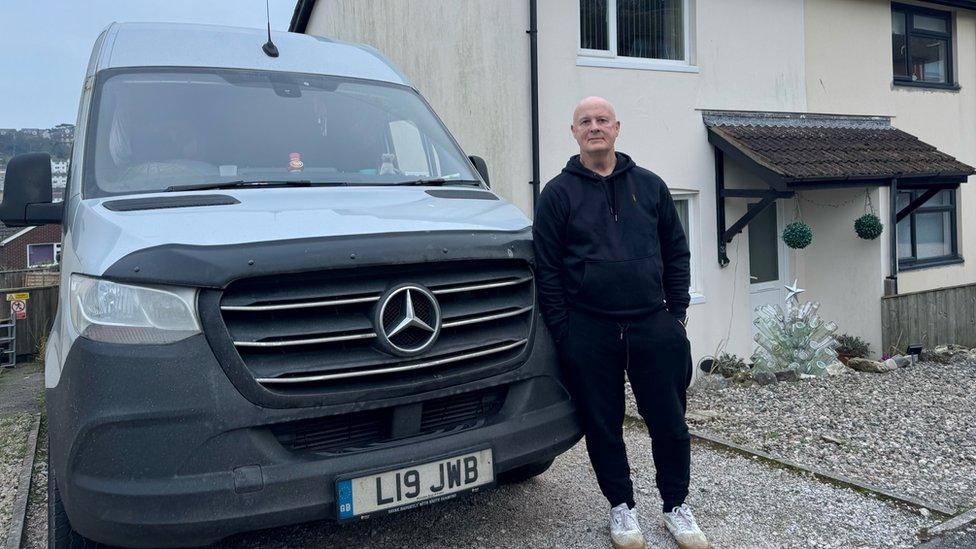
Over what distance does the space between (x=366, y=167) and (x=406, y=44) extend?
688 cm

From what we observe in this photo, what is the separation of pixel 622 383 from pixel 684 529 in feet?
2.32

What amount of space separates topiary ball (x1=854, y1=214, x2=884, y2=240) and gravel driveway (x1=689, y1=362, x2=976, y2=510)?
2828 mm

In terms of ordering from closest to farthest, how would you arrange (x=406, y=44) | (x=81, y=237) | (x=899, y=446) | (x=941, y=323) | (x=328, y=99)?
(x=81, y=237)
(x=328, y=99)
(x=899, y=446)
(x=406, y=44)
(x=941, y=323)

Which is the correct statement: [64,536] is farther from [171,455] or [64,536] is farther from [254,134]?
[254,134]

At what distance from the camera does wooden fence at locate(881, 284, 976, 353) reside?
1084cm

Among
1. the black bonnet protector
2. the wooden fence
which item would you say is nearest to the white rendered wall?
the wooden fence

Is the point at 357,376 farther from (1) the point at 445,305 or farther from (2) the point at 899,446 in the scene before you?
(2) the point at 899,446

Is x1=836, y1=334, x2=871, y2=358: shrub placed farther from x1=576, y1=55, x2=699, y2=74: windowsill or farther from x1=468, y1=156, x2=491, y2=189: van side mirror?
x1=468, y1=156, x2=491, y2=189: van side mirror

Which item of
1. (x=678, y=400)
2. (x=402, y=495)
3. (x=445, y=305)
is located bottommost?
(x=402, y=495)

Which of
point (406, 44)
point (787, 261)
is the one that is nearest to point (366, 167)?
point (406, 44)

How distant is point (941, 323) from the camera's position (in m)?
11.3

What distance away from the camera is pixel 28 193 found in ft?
12.1

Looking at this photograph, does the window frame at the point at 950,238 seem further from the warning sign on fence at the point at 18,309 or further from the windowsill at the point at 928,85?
the warning sign on fence at the point at 18,309

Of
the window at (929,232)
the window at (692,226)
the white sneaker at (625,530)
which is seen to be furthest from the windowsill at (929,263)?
the white sneaker at (625,530)
